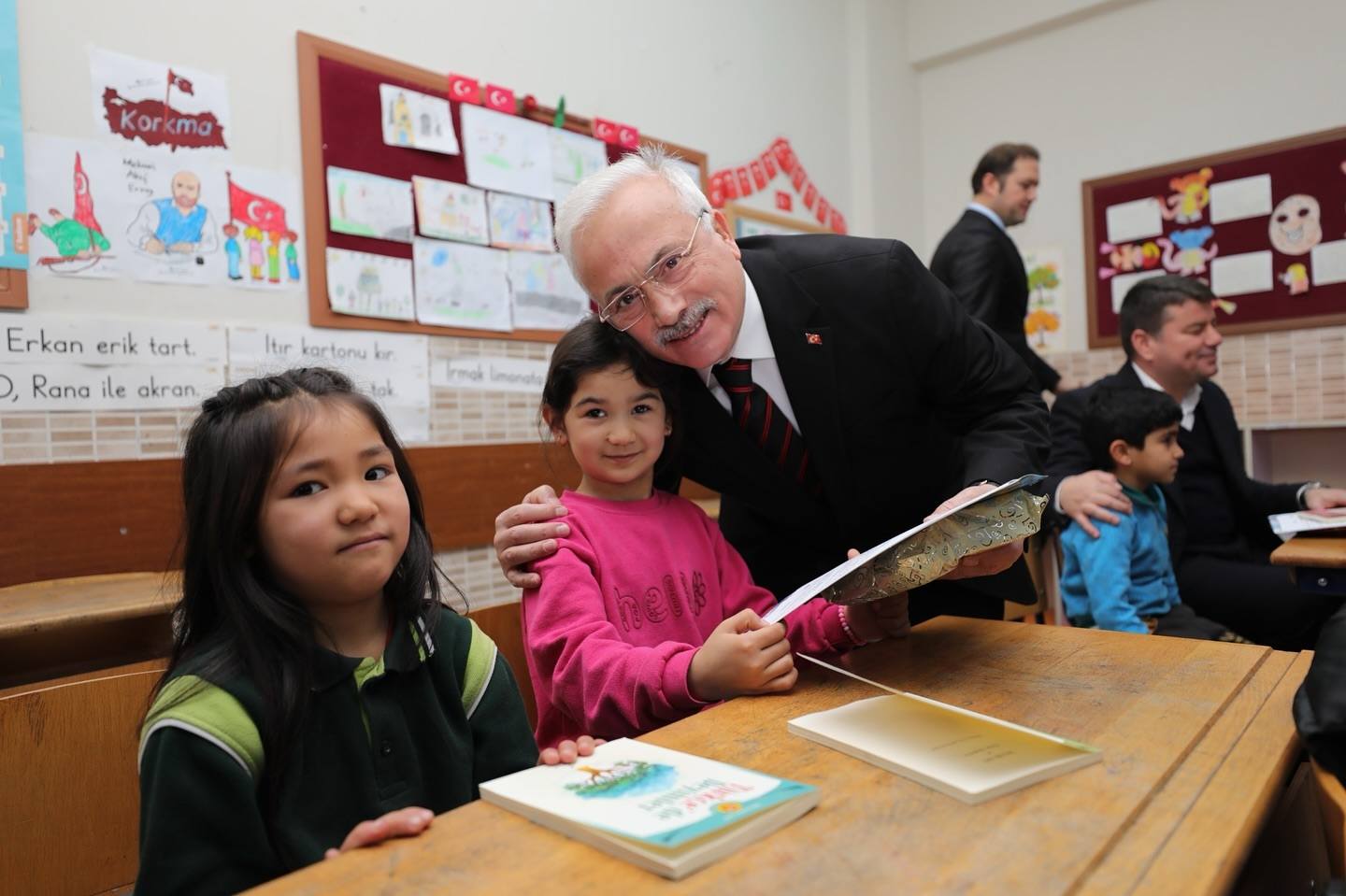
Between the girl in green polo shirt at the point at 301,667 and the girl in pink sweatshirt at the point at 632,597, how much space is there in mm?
116

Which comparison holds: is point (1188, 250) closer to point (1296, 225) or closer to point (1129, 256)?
point (1129, 256)

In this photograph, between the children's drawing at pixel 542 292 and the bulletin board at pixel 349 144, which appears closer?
the bulletin board at pixel 349 144

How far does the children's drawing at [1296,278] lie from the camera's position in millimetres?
4383

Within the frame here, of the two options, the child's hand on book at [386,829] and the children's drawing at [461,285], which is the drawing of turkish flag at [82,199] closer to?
the children's drawing at [461,285]

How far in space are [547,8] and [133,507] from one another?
7.43ft

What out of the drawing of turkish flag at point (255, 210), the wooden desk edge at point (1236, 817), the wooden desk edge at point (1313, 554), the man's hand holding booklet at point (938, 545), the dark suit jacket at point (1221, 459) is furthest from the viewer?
the dark suit jacket at point (1221, 459)

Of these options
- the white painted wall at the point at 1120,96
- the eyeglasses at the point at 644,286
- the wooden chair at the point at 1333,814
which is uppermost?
the white painted wall at the point at 1120,96

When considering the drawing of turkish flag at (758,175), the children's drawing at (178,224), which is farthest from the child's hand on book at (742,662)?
the drawing of turkish flag at (758,175)

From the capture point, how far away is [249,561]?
109cm

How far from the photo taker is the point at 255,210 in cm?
257

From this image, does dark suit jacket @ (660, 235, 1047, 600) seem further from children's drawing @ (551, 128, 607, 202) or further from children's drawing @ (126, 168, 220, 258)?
children's drawing @ (551, 128, 607, 202)

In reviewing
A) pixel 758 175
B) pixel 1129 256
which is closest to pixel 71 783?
pixel 758 175

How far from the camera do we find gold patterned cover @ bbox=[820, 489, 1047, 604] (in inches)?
40.0

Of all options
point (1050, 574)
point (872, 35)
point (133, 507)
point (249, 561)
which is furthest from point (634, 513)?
point (872, 35)
